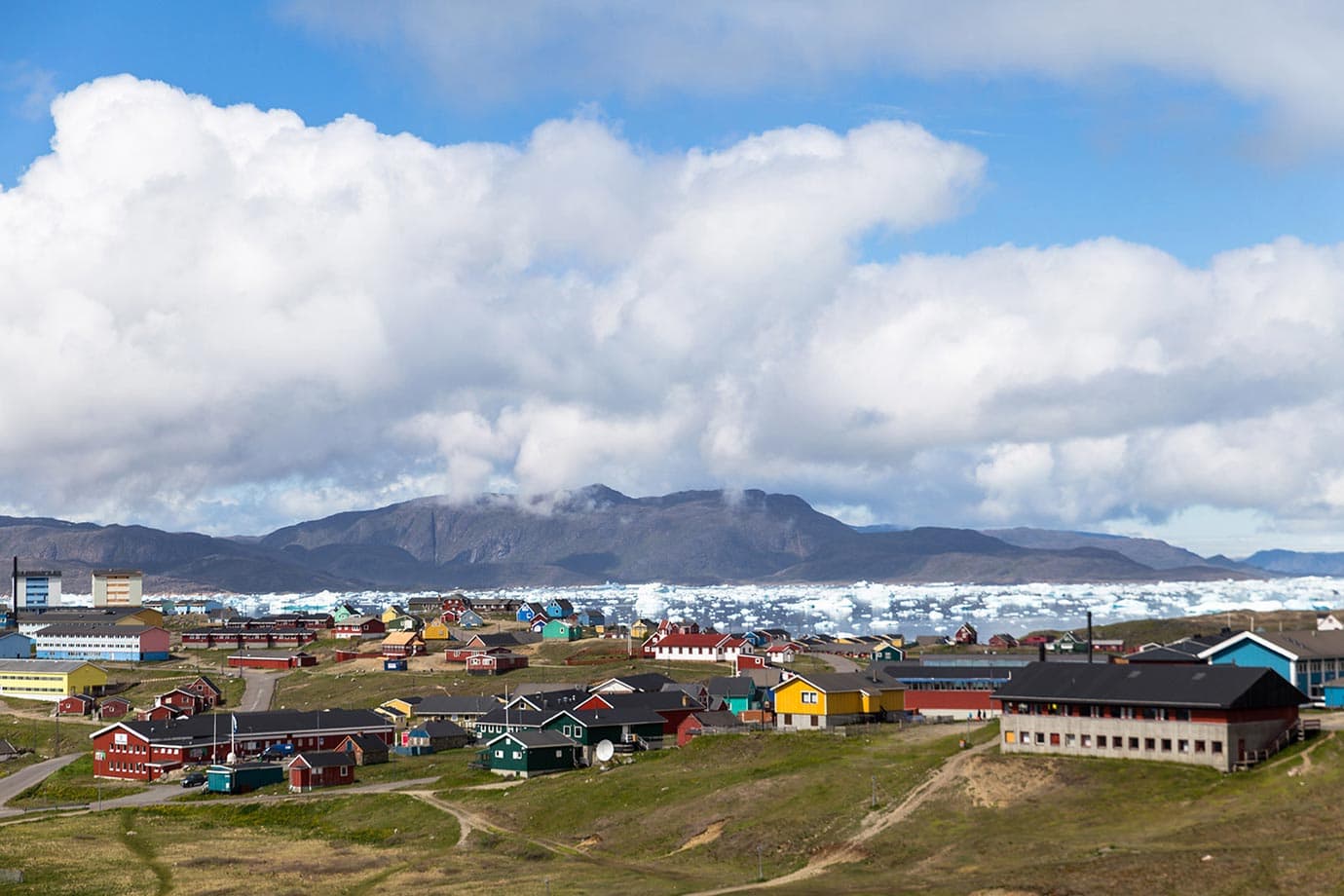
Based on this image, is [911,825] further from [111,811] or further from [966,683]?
[111,811]

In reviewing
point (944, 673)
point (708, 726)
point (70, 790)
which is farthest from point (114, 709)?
point (944, 673)

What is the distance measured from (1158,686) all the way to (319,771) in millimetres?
58333

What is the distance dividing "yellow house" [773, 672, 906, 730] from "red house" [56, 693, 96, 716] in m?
87.9

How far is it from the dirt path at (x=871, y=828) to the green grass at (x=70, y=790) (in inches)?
2465

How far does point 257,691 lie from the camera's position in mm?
166000

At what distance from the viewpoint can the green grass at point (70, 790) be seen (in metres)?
106

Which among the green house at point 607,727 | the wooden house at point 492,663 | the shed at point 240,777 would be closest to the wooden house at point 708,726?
the green house at point 607,727

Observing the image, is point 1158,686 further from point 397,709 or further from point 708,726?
point 397,709

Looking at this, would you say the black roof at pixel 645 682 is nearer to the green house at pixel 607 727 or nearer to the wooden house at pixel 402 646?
the green house at pixel 607 727

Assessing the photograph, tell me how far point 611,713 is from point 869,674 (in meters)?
20.4

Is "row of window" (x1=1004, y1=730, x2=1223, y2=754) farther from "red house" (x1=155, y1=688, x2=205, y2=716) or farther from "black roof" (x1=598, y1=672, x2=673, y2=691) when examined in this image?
"red house" (x1=155, y1=688, x2=205, y2=716)

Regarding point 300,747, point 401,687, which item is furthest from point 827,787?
point 401,687

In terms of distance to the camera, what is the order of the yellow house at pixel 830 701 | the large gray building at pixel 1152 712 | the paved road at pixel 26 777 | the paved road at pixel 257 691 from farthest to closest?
the paved road at pixel 257 691 → the paved road at pixel 26 777 → the yellow house at pixel 830 701 → the large gray building at pixel 1152 712

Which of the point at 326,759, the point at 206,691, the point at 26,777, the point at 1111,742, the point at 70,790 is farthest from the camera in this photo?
the point at 206,691
